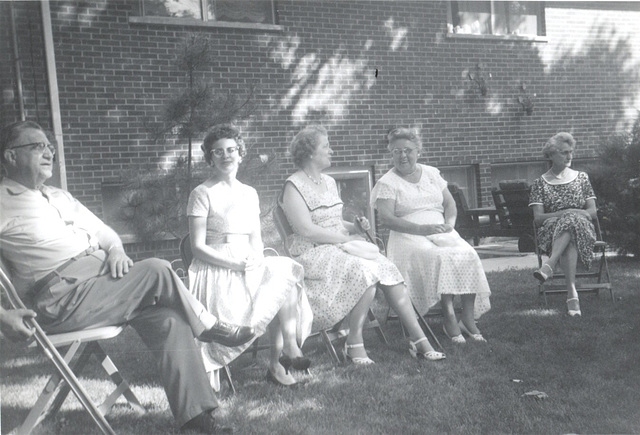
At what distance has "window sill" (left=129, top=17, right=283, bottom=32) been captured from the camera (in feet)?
15.6

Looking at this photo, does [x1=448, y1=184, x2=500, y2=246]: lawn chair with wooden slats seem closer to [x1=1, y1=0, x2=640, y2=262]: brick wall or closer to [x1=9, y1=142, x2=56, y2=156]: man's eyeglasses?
[x1=1, y1=0, x2=640, y2=262]: brick wall

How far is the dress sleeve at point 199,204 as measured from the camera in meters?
3.37

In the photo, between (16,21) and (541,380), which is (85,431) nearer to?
(16,21)

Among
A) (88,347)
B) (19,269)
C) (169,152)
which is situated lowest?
(88,347)

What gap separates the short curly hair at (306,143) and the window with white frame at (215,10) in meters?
1.68

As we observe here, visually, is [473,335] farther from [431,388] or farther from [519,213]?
[519,213]

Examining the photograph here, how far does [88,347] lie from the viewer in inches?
113

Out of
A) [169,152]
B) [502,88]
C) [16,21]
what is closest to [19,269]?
[16,21]

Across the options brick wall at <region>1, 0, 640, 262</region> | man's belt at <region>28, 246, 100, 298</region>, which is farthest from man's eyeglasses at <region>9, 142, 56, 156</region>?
brick wall at <region>1, 0, 640, 262</region>

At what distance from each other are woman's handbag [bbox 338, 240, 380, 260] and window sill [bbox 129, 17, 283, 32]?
7.48ft

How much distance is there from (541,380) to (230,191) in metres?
1.84

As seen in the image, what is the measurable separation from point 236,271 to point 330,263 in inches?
25.9

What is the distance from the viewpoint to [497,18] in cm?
773

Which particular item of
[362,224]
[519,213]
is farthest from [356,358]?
[519,213]
